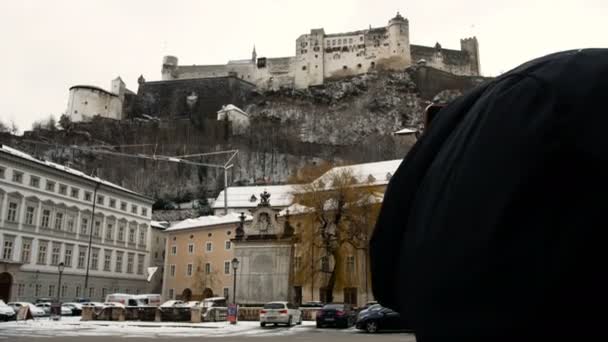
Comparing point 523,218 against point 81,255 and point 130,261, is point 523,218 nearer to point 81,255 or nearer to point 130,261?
point 81,255

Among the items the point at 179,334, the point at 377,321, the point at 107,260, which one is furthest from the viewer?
the point at 107,260

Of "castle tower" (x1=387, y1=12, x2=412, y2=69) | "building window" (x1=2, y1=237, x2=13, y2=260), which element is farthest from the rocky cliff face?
"building window" (x1=2, y1=237, x2=13, y2=260)

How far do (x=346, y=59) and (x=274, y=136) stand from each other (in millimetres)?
24141

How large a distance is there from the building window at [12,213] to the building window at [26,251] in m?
2.25

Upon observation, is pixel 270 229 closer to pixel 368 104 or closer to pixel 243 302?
pixel 243 302

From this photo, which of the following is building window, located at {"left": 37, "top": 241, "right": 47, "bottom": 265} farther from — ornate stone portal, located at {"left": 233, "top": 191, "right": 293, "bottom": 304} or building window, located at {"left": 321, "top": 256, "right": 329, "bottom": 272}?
building window, located at {"left": 321, "top": 256, "right": 329, "bottom": 272}

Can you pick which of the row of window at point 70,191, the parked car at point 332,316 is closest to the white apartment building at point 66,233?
the row of window at point 70,191

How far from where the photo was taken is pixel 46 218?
46.6 metres

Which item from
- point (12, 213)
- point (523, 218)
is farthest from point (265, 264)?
point (523, 218)

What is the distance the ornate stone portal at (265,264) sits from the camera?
3106cm

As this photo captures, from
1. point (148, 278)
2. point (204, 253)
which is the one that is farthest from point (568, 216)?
point (148, 278)

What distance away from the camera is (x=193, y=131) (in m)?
92.8

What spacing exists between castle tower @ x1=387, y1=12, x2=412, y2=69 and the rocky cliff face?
117 inches

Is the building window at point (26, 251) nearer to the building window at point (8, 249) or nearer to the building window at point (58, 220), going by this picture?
the building window at point (8, 249)
